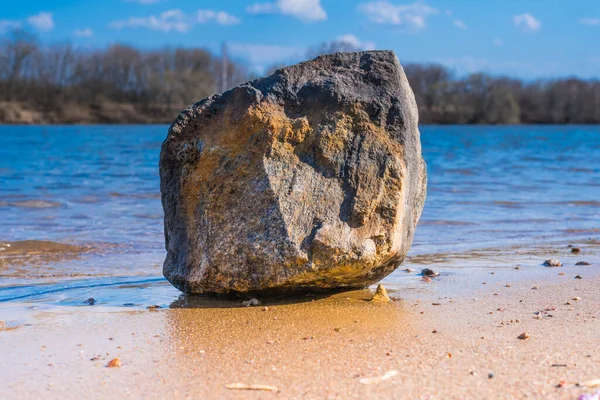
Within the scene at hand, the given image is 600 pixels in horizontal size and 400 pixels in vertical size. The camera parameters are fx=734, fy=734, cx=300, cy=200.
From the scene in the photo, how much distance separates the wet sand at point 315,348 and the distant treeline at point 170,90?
73.4 metres

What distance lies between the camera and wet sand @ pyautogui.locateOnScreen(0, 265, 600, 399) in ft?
9.42

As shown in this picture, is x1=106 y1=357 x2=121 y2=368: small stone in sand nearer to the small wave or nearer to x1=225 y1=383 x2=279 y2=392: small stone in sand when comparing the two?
x1=225 y1=383 x2=279 y2=392: small stone in sand

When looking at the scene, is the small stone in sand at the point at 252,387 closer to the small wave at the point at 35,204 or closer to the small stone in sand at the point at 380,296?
the small stone in sand at the point at 380,296

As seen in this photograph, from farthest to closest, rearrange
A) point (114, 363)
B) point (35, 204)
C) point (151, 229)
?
point (35, 204) < point (151, 229) < point (114, 363)

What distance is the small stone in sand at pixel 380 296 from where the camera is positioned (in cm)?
446

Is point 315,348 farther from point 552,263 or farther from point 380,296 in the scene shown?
point 552,263

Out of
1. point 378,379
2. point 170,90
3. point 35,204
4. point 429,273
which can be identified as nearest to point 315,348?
point 378,379

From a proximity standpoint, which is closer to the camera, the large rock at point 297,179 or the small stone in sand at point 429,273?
the large rock at point 297,179

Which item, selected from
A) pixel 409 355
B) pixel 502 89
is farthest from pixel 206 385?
pixel 502 89

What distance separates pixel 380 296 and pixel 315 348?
1182 millimetres

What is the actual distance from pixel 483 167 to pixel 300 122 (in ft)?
51.3

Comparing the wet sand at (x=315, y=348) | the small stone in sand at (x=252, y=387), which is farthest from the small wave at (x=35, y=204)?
the small stone in sand at (x=252, y=387)

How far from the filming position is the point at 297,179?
4215mm

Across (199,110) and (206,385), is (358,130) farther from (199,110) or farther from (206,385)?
(206,385)
